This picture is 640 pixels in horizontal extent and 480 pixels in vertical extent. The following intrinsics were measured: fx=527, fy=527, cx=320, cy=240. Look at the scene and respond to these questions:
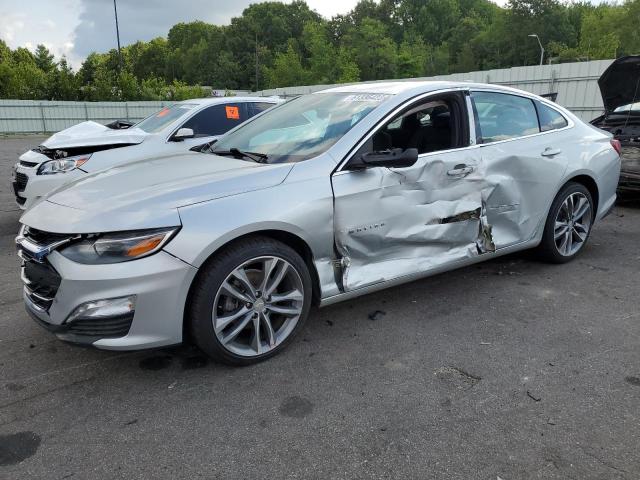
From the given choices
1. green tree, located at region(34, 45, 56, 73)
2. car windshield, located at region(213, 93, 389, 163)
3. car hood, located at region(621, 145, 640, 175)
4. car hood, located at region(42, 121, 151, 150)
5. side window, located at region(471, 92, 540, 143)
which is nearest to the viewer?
car windshield, located at region(213, 93, 389, 163)

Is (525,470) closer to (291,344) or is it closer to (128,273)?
(291,344)

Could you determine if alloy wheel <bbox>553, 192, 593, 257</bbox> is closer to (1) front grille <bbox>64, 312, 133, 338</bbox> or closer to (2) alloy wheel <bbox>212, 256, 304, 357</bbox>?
(2) alloy wheel <bbox>212, 256, 304, 357</bbox>

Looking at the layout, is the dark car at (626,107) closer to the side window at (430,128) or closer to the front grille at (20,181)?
the side window at (430,128)

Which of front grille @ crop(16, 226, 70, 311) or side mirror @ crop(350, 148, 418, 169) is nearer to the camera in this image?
front grille @ crop(16, 226, 70, 311)

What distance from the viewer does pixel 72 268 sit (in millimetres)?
2641

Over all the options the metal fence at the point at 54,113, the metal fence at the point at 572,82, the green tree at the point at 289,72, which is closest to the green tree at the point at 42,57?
the green tree at the point at 289,72

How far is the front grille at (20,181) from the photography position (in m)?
6.31

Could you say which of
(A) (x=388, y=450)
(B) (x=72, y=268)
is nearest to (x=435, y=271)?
(A) (x=388, y=450)

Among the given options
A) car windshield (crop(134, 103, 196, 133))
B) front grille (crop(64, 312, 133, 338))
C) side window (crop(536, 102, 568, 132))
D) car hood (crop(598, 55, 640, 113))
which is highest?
car hood (crop(598, 55, 640, 113))

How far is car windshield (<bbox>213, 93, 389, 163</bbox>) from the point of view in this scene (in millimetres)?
3443

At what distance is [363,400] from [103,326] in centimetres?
138

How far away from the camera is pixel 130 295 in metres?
2.64

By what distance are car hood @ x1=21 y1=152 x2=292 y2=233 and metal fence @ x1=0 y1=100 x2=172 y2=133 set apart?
86.3 ft

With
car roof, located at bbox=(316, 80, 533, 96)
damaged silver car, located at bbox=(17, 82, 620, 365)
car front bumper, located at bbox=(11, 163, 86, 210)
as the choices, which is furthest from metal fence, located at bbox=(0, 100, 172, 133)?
damaged silver car, located at bbox=(17, 82, 620, 365)
